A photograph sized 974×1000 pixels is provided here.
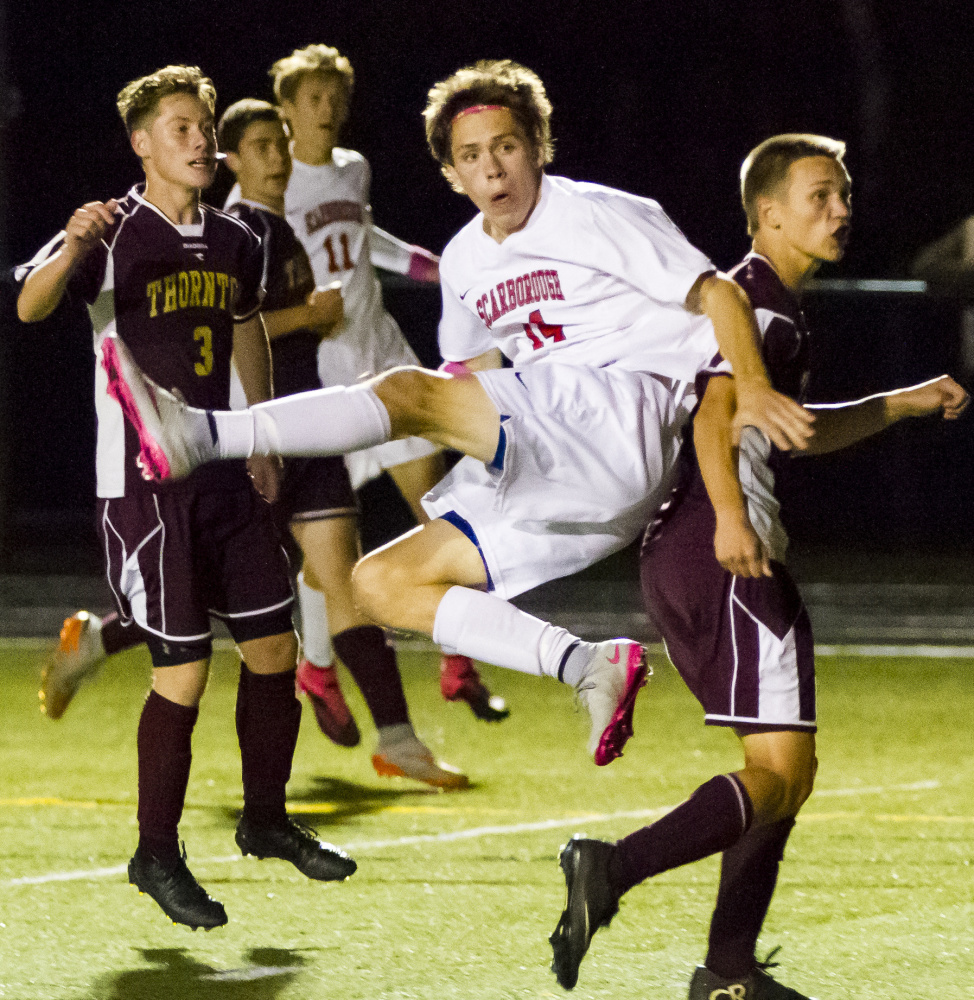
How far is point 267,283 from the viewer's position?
4383mm

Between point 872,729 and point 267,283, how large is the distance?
3.62 meters

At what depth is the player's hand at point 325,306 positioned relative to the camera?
511 cm

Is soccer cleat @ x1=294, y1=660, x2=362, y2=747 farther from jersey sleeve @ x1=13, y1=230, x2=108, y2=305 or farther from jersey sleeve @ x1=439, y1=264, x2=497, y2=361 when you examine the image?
jersey sleeve @ x1=13, y1=230, x2=108, y2=305

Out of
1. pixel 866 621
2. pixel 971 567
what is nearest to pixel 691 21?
pixel 971 567

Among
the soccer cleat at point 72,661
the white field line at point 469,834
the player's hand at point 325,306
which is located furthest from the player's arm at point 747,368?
the soccer cleat at point 72,661

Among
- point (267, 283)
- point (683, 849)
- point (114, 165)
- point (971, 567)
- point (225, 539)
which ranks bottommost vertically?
point (971, 567)

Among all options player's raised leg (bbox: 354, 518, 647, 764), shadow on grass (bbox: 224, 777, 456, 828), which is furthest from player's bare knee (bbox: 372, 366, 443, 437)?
shadow on grass (bbox: 224, 777, 456, 828)

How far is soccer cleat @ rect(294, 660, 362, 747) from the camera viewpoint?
603 cm

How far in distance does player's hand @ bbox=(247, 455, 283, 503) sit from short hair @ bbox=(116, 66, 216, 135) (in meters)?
0.85

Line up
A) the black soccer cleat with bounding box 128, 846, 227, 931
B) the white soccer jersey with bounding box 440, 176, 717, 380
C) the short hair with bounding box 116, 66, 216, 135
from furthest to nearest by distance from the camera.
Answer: the short hair with bounding box 116, 66, 216, 135 → the black soccer cleat with bounding box 128, 846, 227, 931 → the white soccer jersey with bounding box 440, 176, 717, 380

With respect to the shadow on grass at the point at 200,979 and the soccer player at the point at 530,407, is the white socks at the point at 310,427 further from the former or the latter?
the shadow on grass at the point at 200,979

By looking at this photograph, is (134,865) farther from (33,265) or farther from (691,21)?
(691,21)

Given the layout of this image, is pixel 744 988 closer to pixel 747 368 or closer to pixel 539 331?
pixel 747 368

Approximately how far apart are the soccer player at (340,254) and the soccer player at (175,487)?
6.46 feet
